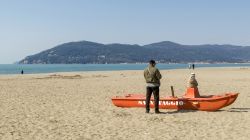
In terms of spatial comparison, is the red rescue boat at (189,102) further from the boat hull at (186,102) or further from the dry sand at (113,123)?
the dry sand at (113,123)

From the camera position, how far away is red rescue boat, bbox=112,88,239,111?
44.5 feet

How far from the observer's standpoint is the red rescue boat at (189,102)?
1358cm

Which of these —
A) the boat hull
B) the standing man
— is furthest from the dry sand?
the standing man

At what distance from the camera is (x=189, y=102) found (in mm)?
13938

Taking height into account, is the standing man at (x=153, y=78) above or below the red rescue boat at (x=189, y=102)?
above

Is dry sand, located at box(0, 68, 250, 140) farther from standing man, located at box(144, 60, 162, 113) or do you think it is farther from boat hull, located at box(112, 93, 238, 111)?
standing man, located at box(144, 60, 162, 113)

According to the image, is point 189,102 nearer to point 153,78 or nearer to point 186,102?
point 186,102

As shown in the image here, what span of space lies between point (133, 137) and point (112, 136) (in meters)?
0.50

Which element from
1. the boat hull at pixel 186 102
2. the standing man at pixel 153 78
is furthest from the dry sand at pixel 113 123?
the standing man at pixel 153 78

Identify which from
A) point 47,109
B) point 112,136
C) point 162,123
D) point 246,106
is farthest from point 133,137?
point 246,106

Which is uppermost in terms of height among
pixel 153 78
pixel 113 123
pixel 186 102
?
pixel 153 78

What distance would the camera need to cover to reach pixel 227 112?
13.5 m

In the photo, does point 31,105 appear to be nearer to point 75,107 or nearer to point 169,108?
point 75,107

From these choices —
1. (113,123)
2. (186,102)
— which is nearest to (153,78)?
(186,102)
